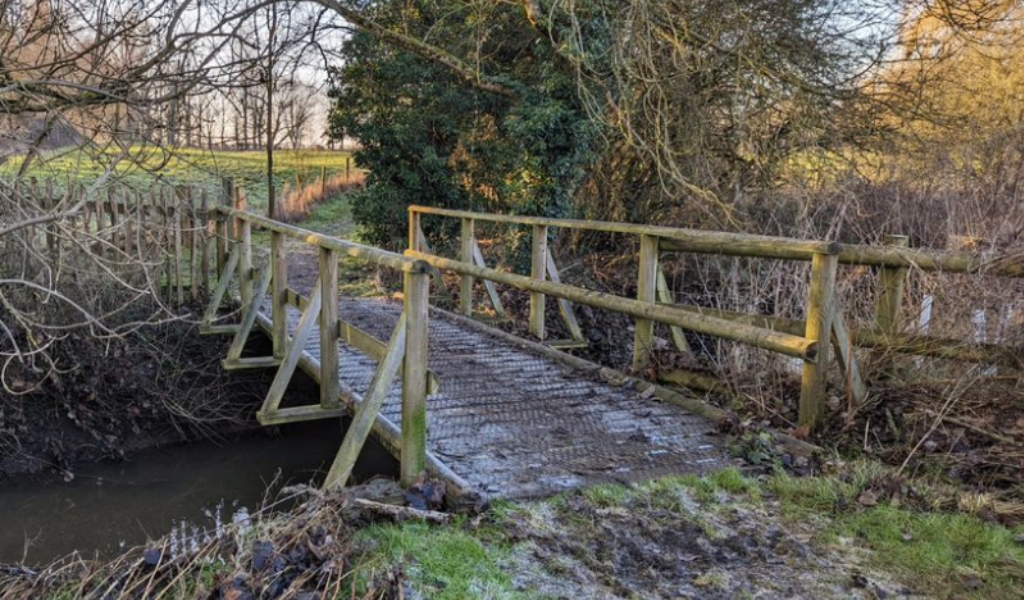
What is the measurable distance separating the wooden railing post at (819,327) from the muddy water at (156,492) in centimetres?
363

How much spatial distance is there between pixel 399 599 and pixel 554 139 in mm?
8665

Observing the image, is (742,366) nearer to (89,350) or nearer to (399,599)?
(399,599)

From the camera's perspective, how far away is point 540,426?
15.7ft

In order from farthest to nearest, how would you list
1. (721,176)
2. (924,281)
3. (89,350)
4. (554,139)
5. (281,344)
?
(721,176), (554,139), (89,350), (281,344), (924,281)

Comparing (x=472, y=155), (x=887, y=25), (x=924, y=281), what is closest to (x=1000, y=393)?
A: (x=924, y=281)

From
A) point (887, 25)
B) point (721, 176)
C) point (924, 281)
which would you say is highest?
point (887, 25)

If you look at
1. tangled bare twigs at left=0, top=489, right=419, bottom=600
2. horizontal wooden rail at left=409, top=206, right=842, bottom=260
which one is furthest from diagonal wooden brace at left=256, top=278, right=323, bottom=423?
horizontal wooden rail at left=409, top=206, right=842, bottom=260

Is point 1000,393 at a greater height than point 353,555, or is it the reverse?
point 1000,393

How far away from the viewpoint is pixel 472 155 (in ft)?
42.1

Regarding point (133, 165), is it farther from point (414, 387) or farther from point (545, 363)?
point (545, 363)

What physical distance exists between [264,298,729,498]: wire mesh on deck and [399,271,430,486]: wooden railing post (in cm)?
28

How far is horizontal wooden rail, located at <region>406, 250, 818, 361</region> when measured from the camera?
4.38 metres

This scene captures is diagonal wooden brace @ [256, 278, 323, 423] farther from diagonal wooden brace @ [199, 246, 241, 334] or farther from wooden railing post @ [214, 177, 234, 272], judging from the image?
wooden railing post @ [214, 177, 234, 272]

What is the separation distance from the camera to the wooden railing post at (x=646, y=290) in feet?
19.2
